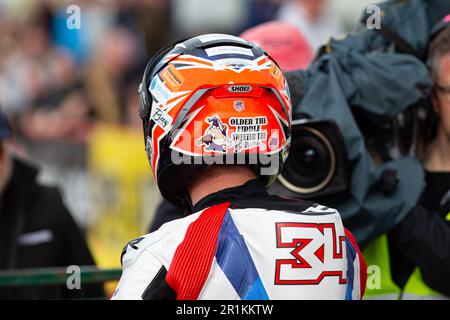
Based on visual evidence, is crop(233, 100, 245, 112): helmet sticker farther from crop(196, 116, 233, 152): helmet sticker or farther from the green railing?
the green railing

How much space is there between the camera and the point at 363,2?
866 centimetres

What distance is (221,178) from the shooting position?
2.99m

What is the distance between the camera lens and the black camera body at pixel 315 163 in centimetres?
374

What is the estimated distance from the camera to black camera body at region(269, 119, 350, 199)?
374 cm

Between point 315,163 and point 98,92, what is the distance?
6.36 meters

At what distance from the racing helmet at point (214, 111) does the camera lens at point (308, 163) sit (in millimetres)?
642

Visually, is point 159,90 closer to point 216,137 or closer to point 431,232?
point 216,137

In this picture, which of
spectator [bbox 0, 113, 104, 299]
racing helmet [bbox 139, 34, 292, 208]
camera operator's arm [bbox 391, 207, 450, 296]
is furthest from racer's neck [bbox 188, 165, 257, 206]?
spectator [bbox 0, 113, 104, 299]

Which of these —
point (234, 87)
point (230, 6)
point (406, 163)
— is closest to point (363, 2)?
point (230, 6)

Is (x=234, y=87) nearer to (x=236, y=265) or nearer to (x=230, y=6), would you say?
(x=236, y=265)

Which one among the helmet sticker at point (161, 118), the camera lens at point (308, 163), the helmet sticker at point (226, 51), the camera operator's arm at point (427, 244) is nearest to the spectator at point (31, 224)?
the camera lens at point (308, 163)

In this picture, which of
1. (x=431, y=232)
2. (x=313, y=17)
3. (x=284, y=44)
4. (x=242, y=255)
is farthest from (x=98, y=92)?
(x=242, y=255)

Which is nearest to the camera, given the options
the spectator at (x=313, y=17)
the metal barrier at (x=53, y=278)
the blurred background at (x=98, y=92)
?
the metal barrier at (x=53, y=278)

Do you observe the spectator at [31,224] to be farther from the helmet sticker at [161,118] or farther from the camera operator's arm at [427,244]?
the helmet sticker at [161,118]
